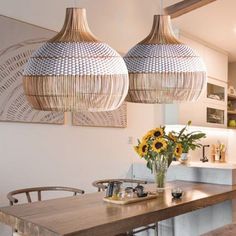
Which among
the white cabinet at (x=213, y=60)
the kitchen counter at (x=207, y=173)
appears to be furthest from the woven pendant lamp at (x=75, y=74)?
the white cabinet at (x=213, y=60)

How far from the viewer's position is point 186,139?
8.82 feet

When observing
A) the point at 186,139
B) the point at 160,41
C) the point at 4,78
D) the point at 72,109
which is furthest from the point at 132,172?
the point at 72,109

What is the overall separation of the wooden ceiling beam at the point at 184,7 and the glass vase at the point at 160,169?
210cm

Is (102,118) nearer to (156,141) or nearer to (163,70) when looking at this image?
(156,141)

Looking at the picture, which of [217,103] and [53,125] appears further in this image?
[217,103]

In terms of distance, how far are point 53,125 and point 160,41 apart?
1632 millimetres

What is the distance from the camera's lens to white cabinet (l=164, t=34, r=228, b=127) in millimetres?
4719

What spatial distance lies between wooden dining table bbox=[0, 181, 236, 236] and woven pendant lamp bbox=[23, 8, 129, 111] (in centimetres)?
56

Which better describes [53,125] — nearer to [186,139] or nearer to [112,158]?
[112,158]

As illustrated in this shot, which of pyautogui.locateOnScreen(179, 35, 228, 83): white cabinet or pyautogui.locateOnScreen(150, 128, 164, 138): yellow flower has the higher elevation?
pyautogui.locateOnScreen(179, 35, 228, 83): white cabinet

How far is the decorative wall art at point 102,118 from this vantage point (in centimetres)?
371

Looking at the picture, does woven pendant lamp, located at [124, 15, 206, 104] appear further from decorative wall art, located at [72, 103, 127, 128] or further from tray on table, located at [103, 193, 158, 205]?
decorative wall art, located at [72, 103, 127, 128]

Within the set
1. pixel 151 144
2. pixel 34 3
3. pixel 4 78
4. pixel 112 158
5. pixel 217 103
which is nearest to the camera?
pixel 151 144

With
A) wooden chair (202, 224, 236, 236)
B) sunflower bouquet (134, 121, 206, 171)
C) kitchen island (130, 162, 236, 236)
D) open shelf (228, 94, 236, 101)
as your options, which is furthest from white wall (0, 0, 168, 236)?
wooden chair (202, 224, 236, 236)
